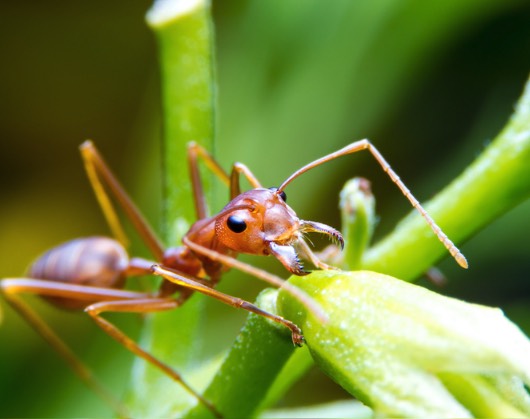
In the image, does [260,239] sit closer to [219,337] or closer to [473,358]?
[473,358]

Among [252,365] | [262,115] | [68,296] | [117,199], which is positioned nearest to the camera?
[252,365]

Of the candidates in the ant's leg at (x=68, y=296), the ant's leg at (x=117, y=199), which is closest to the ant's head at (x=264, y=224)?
the ant's leg at (x=68, y=296)

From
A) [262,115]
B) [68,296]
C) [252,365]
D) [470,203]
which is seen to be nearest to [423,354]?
[252,365]

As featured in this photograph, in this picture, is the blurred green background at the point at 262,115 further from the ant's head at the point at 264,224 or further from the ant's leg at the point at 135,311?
the ant's head at the point at 264,224

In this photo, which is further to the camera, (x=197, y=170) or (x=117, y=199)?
(x=117, y=199)

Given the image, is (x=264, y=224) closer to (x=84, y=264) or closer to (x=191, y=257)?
(x=191, y=257)

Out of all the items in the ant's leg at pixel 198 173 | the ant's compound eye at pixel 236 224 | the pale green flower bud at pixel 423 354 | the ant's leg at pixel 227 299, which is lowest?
the pale green flower bud at pixel 423 354

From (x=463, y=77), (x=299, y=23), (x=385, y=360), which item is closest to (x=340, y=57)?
(x=299, y=23)

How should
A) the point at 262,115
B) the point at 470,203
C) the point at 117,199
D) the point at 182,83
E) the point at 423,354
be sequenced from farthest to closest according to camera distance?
the point at 262,115, the point at 117,199, the point at 182,83, the point at 470,203, the point at 423,354
